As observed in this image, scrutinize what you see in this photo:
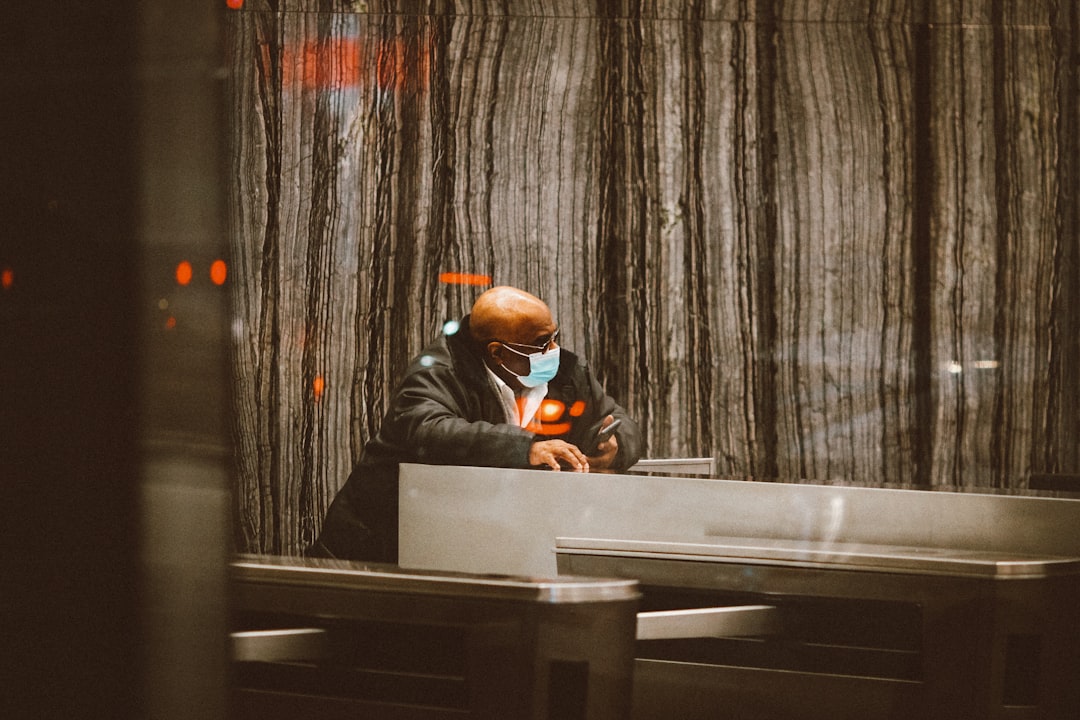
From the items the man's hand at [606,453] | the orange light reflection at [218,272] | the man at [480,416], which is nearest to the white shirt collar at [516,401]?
the man at [480,416]

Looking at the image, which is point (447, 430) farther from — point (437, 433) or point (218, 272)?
point (218, 272)

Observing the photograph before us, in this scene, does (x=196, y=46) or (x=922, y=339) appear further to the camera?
(x=922, y=339)

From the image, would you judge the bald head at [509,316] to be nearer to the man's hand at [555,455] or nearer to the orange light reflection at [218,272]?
the man's hand at [555,455]

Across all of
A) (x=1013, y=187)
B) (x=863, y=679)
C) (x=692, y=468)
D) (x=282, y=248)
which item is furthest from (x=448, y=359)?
(x=1013, y=187)

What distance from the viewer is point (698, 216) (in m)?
1.16

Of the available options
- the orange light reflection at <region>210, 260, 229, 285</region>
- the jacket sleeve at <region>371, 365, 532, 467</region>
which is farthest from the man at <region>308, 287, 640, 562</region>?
the orange light reflection at <region>210, 260, 229, 285</region>

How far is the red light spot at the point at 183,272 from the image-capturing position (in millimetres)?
615

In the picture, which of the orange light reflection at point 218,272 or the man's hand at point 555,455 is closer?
the orange light reflection at point 218,272

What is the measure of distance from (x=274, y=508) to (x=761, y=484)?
61 centimetres

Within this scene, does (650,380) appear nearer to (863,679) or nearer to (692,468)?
(692,468)

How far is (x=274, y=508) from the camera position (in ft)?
3.32

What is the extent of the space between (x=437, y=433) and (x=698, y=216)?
18.2 inches

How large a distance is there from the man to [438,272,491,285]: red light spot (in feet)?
0.10

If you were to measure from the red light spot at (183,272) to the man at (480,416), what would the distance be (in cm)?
45
